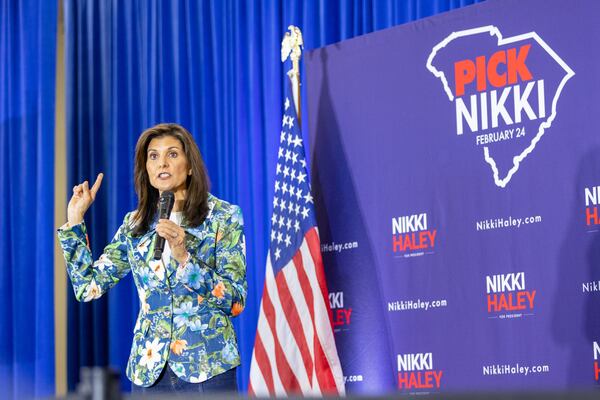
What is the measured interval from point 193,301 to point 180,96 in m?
2.58

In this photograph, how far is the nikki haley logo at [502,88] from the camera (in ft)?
11.6

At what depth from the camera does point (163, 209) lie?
2.87 meters

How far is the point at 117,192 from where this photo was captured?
5309 millimetres

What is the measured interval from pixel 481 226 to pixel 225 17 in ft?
6.92

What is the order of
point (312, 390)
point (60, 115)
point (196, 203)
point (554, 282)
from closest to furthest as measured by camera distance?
1. point (196, 203)
2. point (554, 282)
3. point (312, 390)
4. point (60, 115)

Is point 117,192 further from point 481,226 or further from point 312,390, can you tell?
point 481,226

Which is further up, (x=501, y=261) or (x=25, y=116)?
(x=25, y=116)

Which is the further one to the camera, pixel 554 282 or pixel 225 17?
pixel 225 17

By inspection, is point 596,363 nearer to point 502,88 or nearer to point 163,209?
point 502,88

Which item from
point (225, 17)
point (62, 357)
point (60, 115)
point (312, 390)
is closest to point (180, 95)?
point (225, 17)

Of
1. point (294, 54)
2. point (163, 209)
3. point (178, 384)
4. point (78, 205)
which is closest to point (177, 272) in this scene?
point (163, 209)

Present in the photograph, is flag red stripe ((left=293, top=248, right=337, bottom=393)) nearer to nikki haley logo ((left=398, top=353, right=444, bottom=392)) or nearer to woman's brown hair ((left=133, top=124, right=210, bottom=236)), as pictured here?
nikki haley logo ((left=398, top=353, right=444, bottom=392))

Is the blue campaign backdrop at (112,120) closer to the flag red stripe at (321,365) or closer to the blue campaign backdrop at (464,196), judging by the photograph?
the blue campaign backdrop at (464,196)

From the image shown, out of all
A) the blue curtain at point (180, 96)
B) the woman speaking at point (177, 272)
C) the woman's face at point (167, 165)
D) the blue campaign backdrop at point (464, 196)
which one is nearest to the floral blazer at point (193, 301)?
the woman speaking at point (177, 272)
